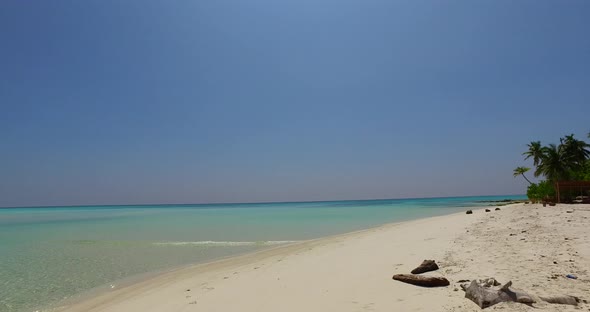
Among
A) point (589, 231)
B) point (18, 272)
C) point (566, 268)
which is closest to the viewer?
point (566, 268)

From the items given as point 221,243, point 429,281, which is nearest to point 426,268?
point 429,281

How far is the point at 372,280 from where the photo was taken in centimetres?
776

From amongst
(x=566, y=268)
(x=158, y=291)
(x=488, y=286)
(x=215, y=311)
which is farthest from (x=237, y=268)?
(x=566, y=268)

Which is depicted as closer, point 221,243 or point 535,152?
point 221,243

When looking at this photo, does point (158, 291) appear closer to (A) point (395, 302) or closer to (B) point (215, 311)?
(B) point (215, 311)

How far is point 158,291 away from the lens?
9.46 meters

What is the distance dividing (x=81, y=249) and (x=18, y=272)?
252 inches

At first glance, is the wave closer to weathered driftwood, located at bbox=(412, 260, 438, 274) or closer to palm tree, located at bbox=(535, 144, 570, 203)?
weathered driftwood, located at bbox=(412, 260, 438, 274)

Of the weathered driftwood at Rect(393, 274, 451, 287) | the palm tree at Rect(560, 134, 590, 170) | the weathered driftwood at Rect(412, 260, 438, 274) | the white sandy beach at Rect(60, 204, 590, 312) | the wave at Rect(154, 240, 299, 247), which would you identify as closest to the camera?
the white sandy beach at Rect(60, 204, 590, 312)

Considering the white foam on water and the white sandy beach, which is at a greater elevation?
the white sandy beach

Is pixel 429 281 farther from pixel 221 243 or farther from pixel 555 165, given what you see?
pixel 555 165

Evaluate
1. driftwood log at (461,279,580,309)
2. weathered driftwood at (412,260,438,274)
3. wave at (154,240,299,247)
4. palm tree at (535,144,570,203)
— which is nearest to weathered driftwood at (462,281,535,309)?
driftwood log at (461,279,580,309)

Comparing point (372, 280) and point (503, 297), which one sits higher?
point (503, 297)

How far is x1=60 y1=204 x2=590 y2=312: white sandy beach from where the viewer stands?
20.1 ft
